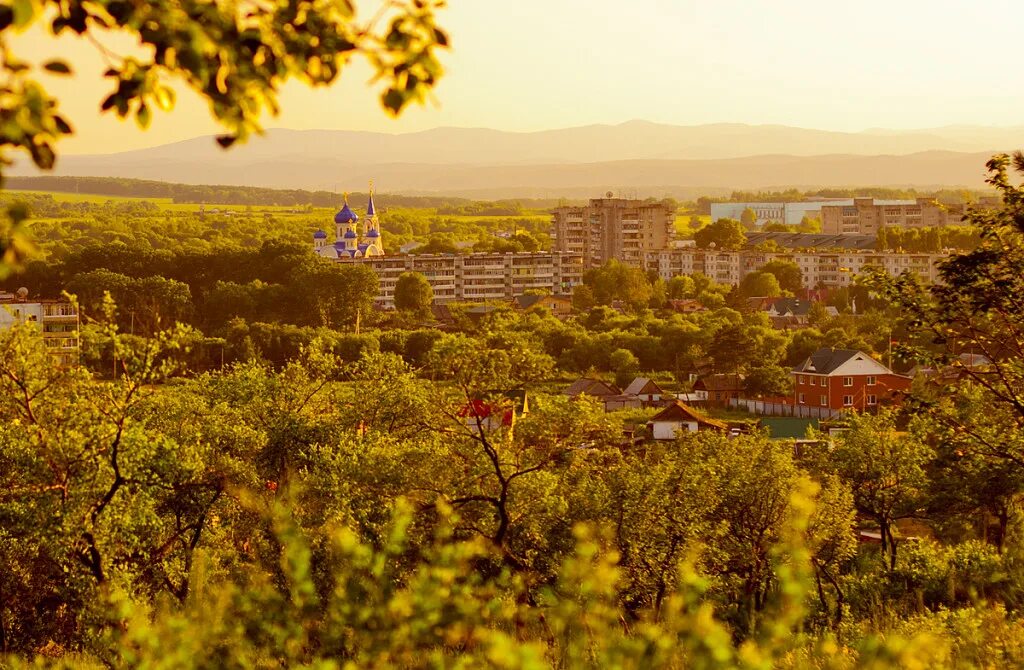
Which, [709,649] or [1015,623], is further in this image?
[1015,623]

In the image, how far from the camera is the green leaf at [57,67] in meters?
2.45

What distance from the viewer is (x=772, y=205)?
177 m

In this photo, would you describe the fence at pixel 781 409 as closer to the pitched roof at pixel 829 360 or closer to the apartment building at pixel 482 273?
the pitched roof at pixel 829 360

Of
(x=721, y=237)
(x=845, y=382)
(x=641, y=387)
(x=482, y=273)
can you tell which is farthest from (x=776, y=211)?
(x=845, y=382)

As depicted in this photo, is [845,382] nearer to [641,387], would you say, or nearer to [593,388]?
[641,387]

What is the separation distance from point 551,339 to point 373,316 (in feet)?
48.4

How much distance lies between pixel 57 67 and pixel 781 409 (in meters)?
38.4

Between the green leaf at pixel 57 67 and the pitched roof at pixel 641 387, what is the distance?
3768 centimetres

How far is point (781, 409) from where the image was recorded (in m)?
39.6

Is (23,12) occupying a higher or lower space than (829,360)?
higher

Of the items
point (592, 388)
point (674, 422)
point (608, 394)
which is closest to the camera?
point (674, 422)

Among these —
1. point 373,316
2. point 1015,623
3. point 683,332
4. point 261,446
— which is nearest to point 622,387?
point 683,332

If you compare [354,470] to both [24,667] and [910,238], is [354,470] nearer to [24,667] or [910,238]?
[24,667]

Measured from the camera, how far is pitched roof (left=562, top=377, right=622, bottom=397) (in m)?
39.2
